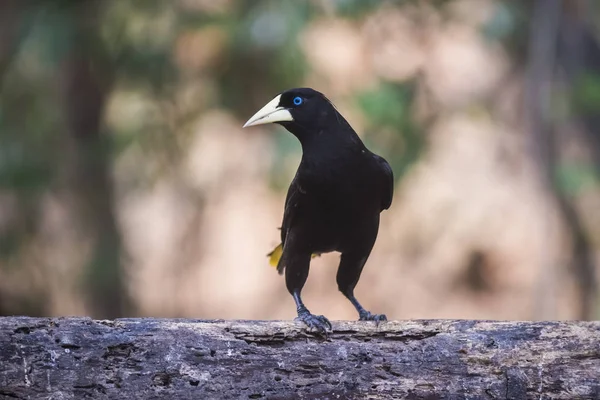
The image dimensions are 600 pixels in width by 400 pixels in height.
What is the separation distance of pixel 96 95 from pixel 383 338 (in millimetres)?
5580

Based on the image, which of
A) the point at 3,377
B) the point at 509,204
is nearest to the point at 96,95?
the point at 509,204

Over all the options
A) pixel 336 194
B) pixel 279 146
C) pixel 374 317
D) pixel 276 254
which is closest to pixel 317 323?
pixel 374 317

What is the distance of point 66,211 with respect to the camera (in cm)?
839

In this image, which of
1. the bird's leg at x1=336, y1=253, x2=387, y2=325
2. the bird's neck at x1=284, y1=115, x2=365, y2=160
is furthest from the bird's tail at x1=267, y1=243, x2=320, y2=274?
the bird's neck at x1=284, y1=115, x2=365, y2=160

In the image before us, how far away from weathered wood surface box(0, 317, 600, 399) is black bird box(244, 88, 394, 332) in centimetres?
47

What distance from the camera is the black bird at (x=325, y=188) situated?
379cm

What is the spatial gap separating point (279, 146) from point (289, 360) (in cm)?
354

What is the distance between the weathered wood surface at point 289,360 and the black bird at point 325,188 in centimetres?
47

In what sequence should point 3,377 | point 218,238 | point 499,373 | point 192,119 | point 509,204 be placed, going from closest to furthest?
1. point 3,377
2. point 499,373
3. point 192,119
4. point 509,204
5. point 218,238

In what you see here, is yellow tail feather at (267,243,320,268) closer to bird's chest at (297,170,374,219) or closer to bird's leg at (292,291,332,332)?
bird's chest at (297,170,374,219)

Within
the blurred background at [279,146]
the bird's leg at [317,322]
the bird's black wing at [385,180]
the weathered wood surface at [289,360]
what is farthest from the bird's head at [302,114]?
the blurred background at [279,146]

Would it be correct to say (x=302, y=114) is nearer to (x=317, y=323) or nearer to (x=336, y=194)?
(x=336, y=194)

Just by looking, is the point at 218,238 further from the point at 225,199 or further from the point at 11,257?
Answer: the point at 11,257

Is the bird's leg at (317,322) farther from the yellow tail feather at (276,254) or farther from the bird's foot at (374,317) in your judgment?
the yellow tail feather at (276,254)
